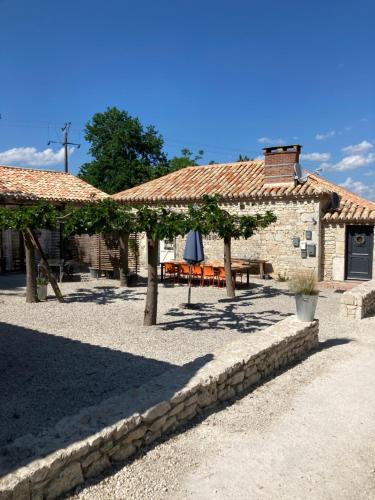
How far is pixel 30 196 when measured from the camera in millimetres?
15672

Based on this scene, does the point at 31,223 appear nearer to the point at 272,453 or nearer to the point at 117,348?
the point at 117,348

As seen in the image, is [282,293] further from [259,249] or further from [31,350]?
[31,350]

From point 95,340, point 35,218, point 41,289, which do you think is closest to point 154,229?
point 95,340

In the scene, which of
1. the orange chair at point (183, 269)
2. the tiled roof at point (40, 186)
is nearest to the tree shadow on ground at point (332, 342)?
the orange chair at point (183, 269)

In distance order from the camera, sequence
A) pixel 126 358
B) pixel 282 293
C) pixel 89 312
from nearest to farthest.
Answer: pixel 126 358
pixel 89 312
pixel 282 293

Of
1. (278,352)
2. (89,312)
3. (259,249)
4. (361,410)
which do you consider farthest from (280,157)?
(361,410)

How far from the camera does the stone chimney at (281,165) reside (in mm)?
15578

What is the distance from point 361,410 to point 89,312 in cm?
634

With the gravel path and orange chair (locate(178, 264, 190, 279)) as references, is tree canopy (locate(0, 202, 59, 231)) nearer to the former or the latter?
orange chair (locate(178, 264, 190, 279))

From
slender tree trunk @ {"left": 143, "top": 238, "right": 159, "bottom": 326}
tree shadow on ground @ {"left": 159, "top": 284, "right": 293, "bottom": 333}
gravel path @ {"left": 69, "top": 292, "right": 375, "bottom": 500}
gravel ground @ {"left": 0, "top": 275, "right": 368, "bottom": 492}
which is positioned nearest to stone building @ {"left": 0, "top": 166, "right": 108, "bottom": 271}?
gravel ground @ {"left": 0, "top": 275, "right": 368, "bottom": 492}

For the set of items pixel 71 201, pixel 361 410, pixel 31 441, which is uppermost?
pixel 71 201

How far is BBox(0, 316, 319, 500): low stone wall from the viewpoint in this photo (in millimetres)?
2875

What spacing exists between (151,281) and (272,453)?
4.84m

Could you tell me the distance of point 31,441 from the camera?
10.2 ft
